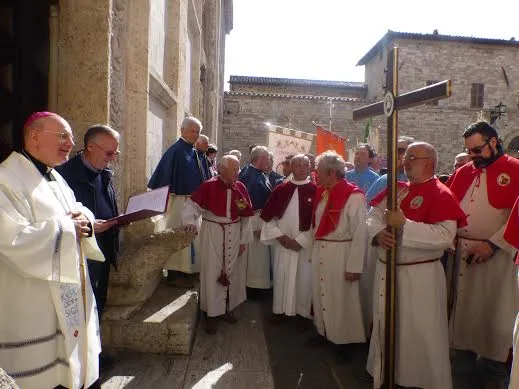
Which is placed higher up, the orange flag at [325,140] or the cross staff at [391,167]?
the orange flag at [325,140]

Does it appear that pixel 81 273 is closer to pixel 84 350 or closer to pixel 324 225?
pixel 84 350

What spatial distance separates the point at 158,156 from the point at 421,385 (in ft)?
14.1

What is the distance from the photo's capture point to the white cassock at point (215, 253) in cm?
457

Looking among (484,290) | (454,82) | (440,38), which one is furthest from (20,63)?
(454,82)

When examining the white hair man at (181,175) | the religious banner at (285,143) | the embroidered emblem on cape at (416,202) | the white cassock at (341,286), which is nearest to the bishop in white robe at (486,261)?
the embroidered emblem on cape at (416,202)

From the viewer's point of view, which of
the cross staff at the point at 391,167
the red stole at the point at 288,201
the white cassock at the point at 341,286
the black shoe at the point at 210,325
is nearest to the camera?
the cross staff at the point at 391,167

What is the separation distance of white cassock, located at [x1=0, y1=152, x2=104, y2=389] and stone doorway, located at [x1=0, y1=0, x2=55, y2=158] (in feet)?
4.61

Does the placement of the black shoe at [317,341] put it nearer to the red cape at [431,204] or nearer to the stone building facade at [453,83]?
the red cape at [431,204]

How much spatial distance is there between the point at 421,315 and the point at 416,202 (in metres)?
0.86

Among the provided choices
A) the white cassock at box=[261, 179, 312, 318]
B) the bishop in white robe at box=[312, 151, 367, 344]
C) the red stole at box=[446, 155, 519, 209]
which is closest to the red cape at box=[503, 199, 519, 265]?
the red stole at box=[446, 155, 519, 209]

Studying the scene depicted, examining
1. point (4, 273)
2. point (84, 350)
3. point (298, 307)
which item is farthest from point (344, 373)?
point (4, 273)

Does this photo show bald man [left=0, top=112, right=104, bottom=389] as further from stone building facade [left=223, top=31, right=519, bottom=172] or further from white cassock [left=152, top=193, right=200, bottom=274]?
stone building facade [left=223, top=31, right=519, bottom=172]

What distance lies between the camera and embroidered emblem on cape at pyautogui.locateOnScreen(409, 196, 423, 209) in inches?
133

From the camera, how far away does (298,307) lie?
496 cm
